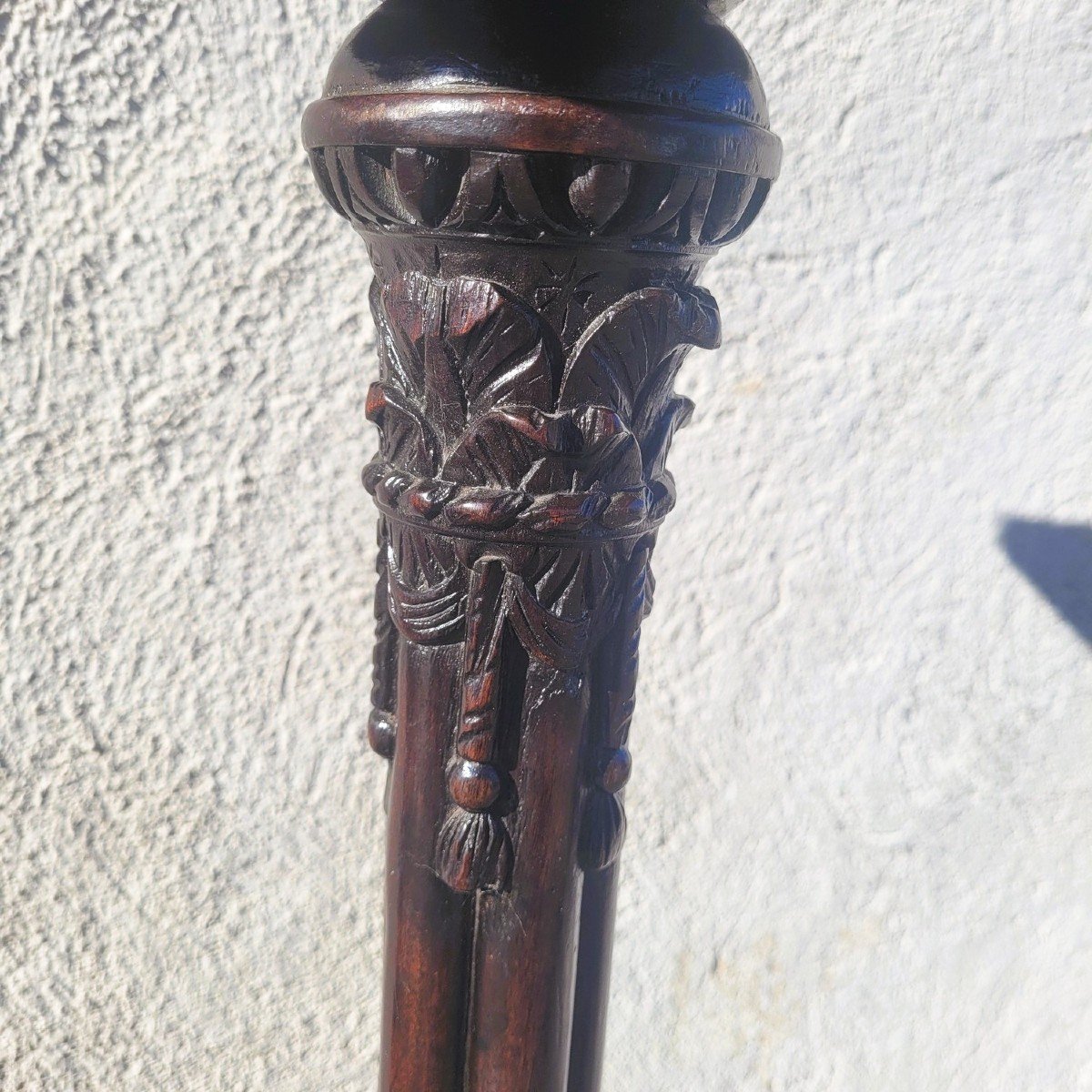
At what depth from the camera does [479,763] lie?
1.27 feet

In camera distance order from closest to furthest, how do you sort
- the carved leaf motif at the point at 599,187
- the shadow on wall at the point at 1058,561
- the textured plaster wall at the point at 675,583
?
the carved leaf motif at the point at 599,187, the textured plaster wall at the point at 675,583, the shadow on wall at the point at 1058,561

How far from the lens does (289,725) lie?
0.71m

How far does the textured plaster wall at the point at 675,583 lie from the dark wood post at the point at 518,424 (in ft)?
0.87

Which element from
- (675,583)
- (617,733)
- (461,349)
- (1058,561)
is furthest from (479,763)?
(1058,561)

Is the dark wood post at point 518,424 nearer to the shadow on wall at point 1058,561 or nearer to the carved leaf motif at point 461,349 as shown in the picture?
the carved leaf motif at point 461,349

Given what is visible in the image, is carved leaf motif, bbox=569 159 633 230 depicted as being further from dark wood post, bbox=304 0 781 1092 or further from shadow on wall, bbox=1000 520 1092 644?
shadow on wall, bbox=1000 520 1092 644

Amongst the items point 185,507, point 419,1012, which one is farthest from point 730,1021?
point 185,507

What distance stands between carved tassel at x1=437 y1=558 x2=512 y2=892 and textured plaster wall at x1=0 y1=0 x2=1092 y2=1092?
0.32m

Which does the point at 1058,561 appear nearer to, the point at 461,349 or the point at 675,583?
the point at 675,583

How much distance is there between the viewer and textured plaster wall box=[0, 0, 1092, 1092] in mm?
603

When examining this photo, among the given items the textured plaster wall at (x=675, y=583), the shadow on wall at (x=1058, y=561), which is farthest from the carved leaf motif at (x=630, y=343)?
the shadow on wall at (x=1058, y=561)

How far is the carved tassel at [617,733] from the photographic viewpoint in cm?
39

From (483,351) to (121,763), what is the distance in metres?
0.49

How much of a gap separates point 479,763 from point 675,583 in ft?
1.19
